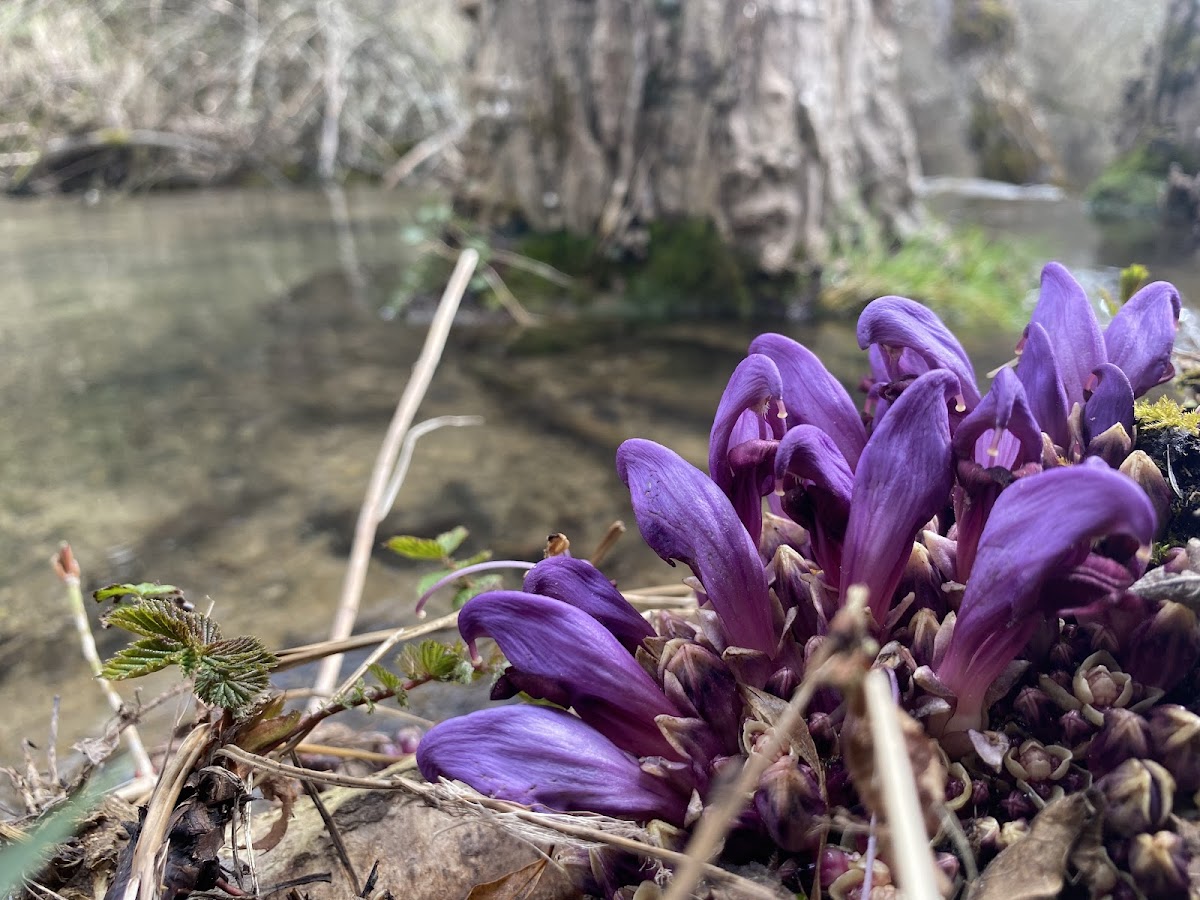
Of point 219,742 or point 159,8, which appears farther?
point 159,8

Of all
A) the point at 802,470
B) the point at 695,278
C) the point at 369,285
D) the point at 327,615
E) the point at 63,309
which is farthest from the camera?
the point at 369,285

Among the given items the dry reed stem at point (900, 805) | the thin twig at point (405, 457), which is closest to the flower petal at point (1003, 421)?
the dry reed stem at point (900, 805)

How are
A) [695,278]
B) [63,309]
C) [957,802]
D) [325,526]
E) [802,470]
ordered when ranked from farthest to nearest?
[63,309] → [695,278] → [325,526] → [802,470] → [957,802]

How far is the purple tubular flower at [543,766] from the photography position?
1.17 meters

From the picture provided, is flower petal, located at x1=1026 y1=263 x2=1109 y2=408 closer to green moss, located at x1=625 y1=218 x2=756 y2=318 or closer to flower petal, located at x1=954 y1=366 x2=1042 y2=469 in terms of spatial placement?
flower petal, located at x1=954 y1=366 x2=1042 y2=469

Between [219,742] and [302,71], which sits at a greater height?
[302,71]

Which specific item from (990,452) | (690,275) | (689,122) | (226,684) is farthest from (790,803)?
(689,122)

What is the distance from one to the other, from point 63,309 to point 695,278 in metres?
4.90

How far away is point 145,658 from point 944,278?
6.18 m

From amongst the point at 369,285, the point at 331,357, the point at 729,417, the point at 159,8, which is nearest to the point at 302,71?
the point at 159,8

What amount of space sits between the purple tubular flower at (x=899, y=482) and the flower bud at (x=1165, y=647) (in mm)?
286

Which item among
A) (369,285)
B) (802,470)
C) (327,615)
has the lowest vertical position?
(327,615)

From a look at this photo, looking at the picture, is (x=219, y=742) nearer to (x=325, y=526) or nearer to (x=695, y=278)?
(x=325, y=526)

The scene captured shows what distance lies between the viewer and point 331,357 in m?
5.57
